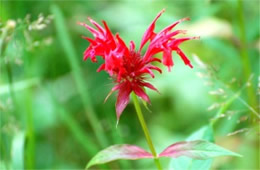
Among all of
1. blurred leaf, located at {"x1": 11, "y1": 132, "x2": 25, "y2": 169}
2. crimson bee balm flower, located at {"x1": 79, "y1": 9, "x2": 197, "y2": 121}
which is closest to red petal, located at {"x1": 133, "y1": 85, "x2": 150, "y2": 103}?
crimson bee balm flower, located at {"x1": 79, "y1": 9, "x2": 197, "y2": 121}

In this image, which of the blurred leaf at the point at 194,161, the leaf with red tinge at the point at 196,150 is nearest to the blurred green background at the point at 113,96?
the blurred leaf at the point at 194,161

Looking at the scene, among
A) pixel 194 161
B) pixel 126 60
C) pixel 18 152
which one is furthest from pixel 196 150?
pixel 18 152

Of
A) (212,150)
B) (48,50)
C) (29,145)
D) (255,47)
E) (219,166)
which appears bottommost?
(219,166)

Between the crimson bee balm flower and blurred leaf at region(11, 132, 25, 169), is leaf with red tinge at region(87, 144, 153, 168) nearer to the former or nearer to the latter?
the crimson bee balm flower

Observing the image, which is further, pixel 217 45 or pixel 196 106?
pixel 196 106

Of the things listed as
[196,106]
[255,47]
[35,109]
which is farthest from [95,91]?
[255,47]

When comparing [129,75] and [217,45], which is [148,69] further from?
[217,45]
